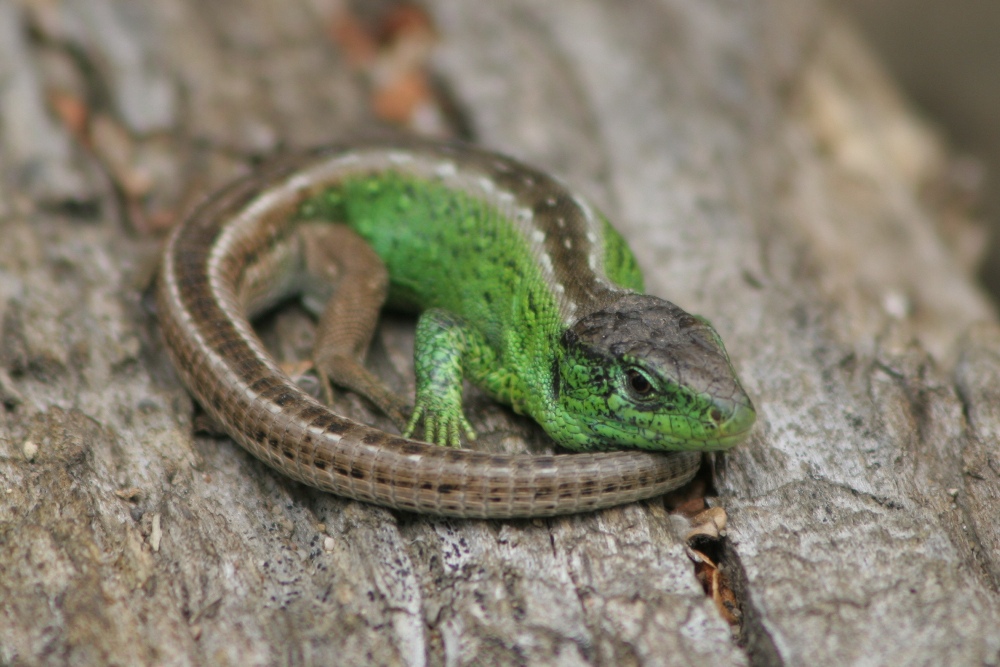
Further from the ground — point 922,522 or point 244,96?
point 922,522

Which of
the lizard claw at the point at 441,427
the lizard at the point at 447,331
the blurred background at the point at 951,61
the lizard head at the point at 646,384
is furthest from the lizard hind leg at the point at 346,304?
the blurred background at the point at 951,61

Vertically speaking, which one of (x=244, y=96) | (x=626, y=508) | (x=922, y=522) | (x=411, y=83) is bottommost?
(x=244, y=96)

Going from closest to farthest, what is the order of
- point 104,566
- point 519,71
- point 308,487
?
point 104,566
point 308,487
point 519,71

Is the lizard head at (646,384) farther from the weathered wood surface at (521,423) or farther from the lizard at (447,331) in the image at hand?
the weathered wood surface at (521,423)

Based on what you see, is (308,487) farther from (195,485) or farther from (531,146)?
(531,146)

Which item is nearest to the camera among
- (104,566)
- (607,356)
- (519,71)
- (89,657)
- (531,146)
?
(89,657)

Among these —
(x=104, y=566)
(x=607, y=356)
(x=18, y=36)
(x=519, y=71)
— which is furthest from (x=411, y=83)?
(x=104, y=566)
